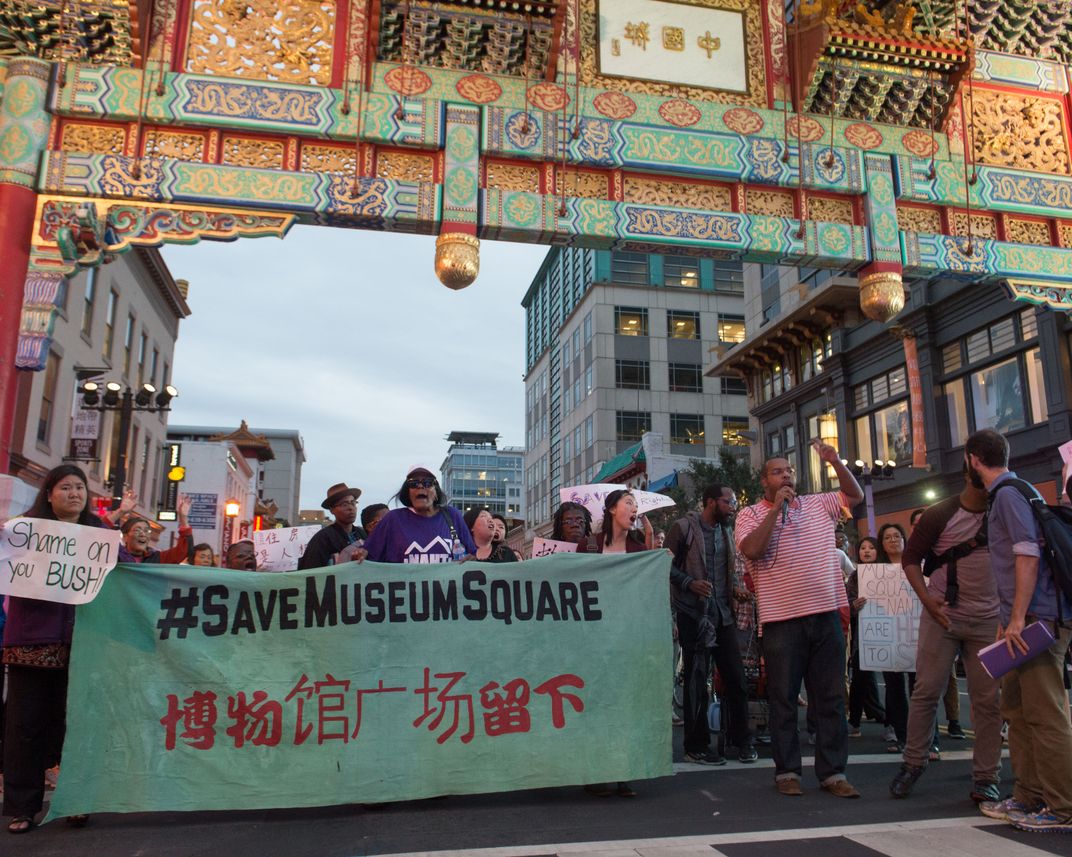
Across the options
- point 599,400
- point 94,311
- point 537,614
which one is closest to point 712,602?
point 537,614

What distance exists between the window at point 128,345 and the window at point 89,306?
313 centimetres

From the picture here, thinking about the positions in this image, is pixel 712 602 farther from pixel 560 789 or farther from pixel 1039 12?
pixel 1039 12

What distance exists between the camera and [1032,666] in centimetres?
438

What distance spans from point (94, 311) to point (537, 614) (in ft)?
74.1

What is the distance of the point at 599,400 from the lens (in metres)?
53.7

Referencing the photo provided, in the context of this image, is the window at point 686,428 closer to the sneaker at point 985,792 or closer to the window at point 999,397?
the window at point 999,397

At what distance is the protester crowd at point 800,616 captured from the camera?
4.38 meters

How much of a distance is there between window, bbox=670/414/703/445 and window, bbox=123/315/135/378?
3433 centimetres

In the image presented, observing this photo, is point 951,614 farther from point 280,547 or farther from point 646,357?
point 646,357

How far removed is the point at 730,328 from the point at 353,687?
5438 centimetres

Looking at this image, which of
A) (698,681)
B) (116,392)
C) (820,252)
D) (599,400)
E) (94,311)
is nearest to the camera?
(698,681)

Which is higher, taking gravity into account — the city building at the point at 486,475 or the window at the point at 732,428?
the city building at the point at 486,475

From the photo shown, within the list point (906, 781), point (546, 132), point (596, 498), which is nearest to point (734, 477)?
point (596, 498)

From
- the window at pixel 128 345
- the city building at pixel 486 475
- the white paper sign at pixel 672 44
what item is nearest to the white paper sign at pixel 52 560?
the white paper sign at pixel 672 44
